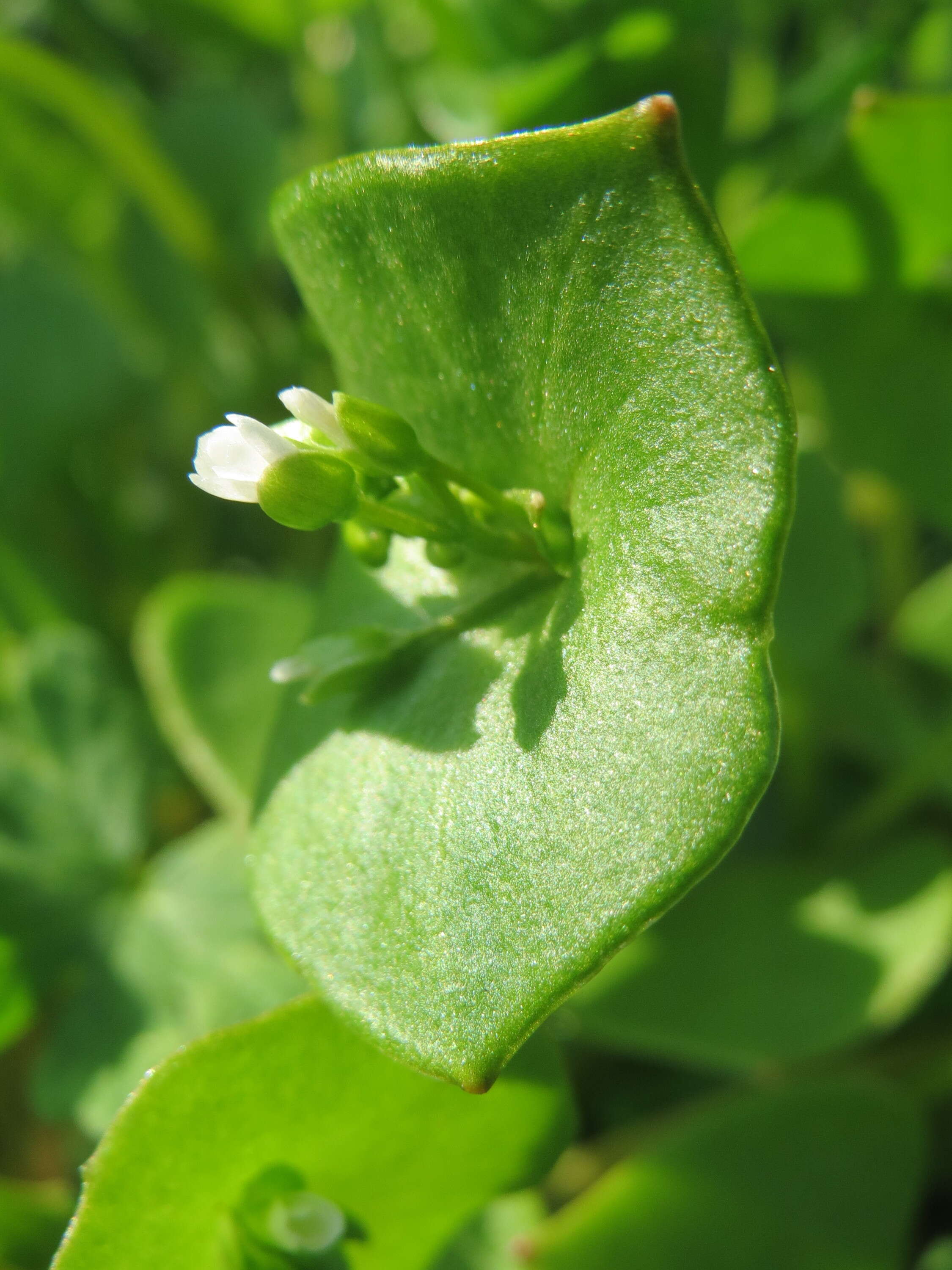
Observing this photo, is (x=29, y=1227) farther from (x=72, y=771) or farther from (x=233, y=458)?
(x=233, y=458)

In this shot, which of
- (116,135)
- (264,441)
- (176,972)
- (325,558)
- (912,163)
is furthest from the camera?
(325,558)

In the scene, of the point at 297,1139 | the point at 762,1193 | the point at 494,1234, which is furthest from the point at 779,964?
the point at 297,1139

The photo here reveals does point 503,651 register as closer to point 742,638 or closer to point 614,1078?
point 742,638

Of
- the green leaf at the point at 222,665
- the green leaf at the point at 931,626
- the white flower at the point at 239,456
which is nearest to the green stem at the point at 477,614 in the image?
the white flower at the point at 239,456

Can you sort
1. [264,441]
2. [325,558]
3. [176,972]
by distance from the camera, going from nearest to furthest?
[264,441], [176,972], [325,558]

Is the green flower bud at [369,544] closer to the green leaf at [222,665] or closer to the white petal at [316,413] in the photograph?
the white petal at [316,413]

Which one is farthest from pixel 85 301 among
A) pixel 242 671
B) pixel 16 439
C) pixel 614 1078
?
pixel 614 1078
